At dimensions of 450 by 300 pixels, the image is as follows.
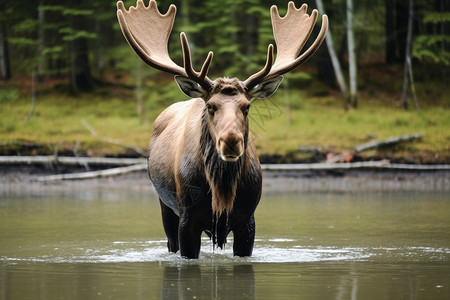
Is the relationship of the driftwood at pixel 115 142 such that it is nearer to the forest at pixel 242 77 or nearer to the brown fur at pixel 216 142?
the forest at pixel 242 77

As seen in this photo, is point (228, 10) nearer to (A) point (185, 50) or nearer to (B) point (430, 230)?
(B) point (430, 230)

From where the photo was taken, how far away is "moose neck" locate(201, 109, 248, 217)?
843cm

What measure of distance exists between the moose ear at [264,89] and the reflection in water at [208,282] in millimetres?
Result: 1816

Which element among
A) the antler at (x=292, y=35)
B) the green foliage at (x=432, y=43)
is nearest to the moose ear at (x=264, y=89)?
the antler at (x=292, y=35)

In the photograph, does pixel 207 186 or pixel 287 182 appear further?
pixel 287 182

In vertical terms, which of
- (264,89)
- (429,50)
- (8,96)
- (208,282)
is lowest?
(208,282)

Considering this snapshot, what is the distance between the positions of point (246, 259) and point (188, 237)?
0.72 metres

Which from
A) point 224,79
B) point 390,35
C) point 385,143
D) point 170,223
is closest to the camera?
point 224,79

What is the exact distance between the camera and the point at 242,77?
972 inches

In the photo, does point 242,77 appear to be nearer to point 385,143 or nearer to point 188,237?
point 385,143

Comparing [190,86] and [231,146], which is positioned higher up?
[190,86]

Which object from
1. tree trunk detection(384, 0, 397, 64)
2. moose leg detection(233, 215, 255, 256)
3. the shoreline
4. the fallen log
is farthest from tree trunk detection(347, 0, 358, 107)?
moose leg detection(233, 215, 255, 256)

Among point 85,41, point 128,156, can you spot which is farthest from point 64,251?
point 85,41

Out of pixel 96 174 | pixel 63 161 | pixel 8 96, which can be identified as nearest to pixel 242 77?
pixel 96 174
